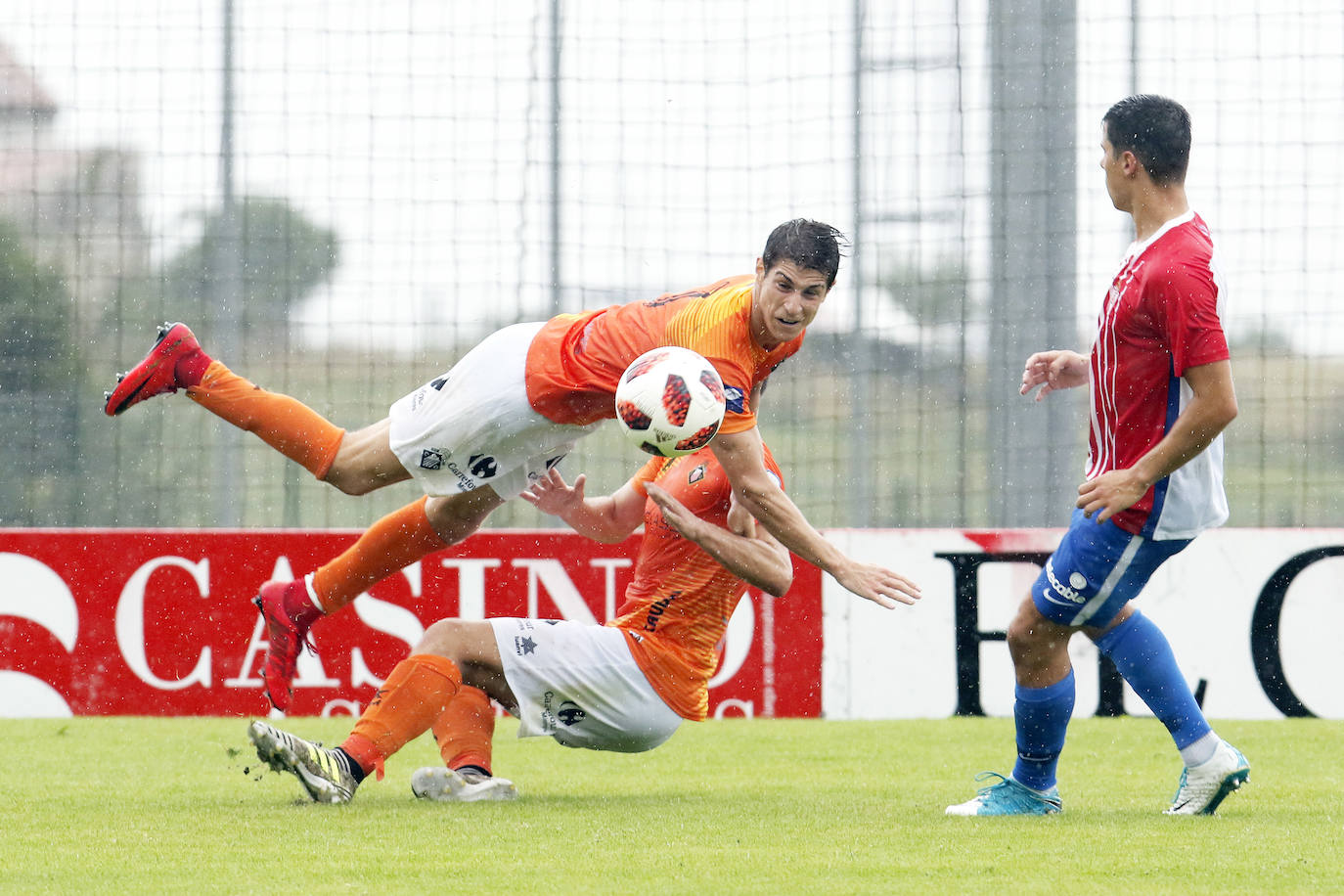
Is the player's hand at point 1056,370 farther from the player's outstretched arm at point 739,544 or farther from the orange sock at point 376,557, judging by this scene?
the orange sock at point 376,557

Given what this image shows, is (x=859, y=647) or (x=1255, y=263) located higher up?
(x=1255, y=263)

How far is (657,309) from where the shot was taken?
5031 millimetres

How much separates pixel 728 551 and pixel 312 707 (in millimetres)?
3870

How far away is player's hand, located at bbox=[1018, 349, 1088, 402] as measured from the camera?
514 cm

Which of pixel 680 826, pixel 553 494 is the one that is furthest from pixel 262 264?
pixel 680 826

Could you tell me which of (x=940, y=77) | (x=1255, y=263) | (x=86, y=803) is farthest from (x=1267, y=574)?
(x=86, y=803)

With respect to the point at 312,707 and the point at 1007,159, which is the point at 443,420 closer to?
the point at 312,707

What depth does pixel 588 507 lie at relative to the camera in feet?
18.3

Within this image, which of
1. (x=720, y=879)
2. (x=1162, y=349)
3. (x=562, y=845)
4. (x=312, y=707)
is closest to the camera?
(x=720, y=879)

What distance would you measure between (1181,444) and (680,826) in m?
1.67

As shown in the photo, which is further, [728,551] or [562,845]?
[728,551]

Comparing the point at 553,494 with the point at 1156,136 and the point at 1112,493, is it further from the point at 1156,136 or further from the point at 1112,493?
the point at 1156,136

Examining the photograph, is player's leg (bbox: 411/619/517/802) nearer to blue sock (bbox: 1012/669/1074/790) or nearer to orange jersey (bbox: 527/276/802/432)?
orange jersey (bbox: 527/276/802/432)

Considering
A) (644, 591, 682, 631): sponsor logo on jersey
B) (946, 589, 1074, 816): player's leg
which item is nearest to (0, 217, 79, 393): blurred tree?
(644, 591, 682, 631): sponsor logo on jersey
